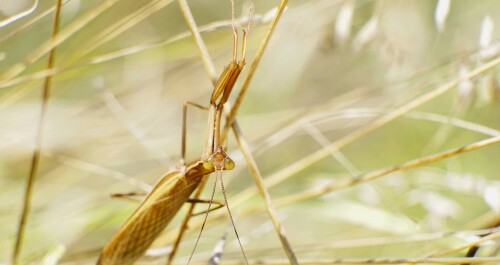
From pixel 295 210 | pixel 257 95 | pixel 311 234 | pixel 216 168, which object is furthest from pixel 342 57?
pixel 216 168

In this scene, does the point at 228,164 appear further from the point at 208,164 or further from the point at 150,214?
the point at 150,214

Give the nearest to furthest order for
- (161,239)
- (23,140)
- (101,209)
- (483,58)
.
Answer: (483,58)
(161,239)
(101,209)
(23,140)

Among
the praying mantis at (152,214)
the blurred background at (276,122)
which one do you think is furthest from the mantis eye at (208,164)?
the blurred background at (276,122)

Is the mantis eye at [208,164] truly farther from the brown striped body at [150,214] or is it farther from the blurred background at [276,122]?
the blurred background at [276,122]

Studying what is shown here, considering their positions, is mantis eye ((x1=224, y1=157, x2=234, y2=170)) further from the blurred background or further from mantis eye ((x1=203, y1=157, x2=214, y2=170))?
the blurred background

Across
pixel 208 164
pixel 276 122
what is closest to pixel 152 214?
pixel 208 164

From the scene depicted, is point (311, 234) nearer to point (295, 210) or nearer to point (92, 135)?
point (295, 210)
